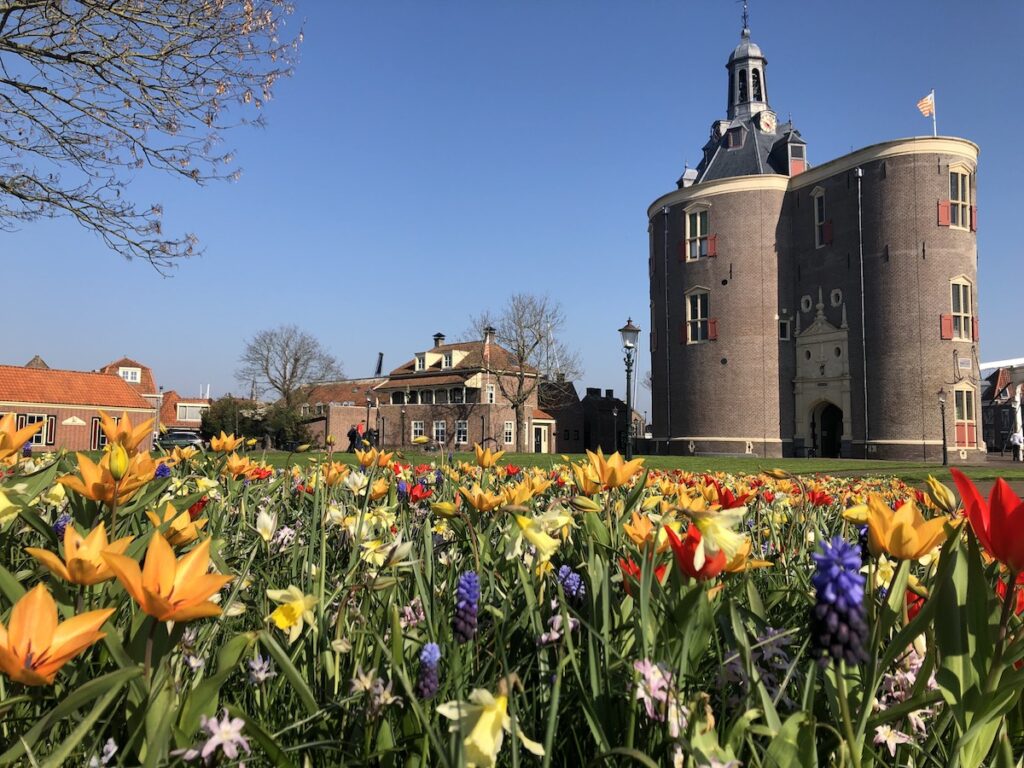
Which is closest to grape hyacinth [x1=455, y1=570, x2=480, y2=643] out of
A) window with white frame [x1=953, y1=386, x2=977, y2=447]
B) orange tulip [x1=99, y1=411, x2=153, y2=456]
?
orange tulip [x1=99, y1=411, x2=153, y2=456]

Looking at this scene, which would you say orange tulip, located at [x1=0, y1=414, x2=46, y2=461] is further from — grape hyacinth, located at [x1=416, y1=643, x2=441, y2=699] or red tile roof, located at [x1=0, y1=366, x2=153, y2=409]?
red tile roof, located at [x1=0, y1=366, x2=153, y2=409]

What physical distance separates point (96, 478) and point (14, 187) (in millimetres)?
8418

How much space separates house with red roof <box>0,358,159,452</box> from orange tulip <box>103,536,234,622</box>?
46.3 meters

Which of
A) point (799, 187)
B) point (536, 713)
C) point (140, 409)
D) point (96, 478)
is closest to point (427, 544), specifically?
point (536, 713)

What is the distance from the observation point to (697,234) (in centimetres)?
3869

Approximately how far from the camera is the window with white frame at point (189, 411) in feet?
211

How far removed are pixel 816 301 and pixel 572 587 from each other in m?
38.0

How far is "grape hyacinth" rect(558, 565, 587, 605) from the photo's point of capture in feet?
5.54

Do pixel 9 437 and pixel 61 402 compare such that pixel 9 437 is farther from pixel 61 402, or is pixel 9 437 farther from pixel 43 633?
pixel 61 402

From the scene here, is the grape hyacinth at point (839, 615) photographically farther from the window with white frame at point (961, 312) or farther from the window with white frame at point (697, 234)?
the window with white frame at point (697, 234)

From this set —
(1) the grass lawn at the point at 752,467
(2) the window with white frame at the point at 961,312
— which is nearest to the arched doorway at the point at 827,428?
(2) the window with white frame at the point at 961,312

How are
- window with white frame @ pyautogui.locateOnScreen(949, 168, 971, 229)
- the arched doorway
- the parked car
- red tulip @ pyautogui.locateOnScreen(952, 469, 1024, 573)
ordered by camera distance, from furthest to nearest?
the arched doorway, window with white frame @ pyautogui.locateOnScreen(949, 168, 971, 229), the parked car, red tulip @ pyautogui.locateOnScreen(952, 469, 1024, 573)

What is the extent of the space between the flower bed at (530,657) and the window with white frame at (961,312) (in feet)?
118

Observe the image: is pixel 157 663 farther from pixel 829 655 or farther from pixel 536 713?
pixel 829 655
